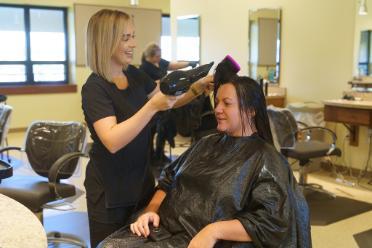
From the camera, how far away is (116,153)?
145cm

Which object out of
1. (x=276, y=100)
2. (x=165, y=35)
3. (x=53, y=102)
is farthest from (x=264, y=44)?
(x=53, y=102)

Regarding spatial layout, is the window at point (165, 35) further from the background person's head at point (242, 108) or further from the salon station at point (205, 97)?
the background person's head at point (242, 108)

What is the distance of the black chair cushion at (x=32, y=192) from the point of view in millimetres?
2434

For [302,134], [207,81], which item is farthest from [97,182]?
[302,134]

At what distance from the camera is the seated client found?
4.18 ft

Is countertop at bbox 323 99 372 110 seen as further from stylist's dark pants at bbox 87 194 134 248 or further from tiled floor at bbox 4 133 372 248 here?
stylist's dark pants at bbox 87 194 134 248

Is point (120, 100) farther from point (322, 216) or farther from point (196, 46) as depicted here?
point (196, 46)

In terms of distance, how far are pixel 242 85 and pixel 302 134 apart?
2794 millimetres

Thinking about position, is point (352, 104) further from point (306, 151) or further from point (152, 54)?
point (152, 54)

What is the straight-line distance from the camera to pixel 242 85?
1469 mm

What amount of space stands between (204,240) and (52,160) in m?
1.77

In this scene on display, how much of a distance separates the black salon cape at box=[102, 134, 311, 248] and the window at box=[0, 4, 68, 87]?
21.0 ft

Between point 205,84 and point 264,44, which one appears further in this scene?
point 264,44

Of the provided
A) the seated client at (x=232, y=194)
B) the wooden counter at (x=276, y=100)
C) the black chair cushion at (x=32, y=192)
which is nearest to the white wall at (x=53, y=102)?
the wooden counter at (x=276, y=100)
